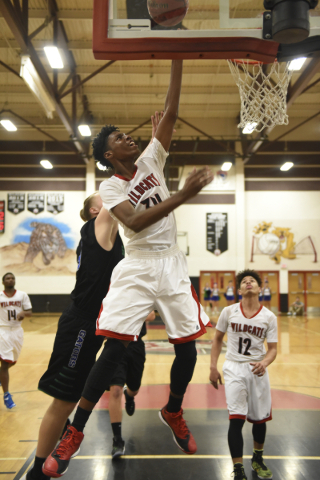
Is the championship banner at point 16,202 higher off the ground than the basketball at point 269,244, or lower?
higher

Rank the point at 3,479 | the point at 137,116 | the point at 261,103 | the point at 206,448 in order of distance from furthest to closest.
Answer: the point at 137,116, the point at 261,103, the point at 206,448, the point at 3,479

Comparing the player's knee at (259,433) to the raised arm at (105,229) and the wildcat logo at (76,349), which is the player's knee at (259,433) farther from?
the raised arm at (105,229)

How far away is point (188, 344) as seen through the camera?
2.32 metres

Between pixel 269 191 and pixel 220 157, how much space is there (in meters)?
2.68

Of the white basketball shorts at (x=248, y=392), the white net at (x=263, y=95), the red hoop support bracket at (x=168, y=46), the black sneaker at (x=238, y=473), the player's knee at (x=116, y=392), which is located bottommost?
the black sneaker at (x=238, y=473)

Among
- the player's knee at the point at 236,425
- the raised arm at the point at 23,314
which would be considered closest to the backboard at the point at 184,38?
the player's knee at the point at 236,425

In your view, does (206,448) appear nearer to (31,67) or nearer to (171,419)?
(171,419)

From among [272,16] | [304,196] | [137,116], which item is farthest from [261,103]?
[304,196]

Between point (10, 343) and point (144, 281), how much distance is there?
4.07 meters

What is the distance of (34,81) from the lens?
33.7 feet

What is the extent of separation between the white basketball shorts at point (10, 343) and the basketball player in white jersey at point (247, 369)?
312 centimetres

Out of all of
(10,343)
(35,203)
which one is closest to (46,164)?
(35,203)

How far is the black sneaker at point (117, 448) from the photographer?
3.60 m

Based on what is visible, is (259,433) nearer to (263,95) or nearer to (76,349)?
(76,349)
